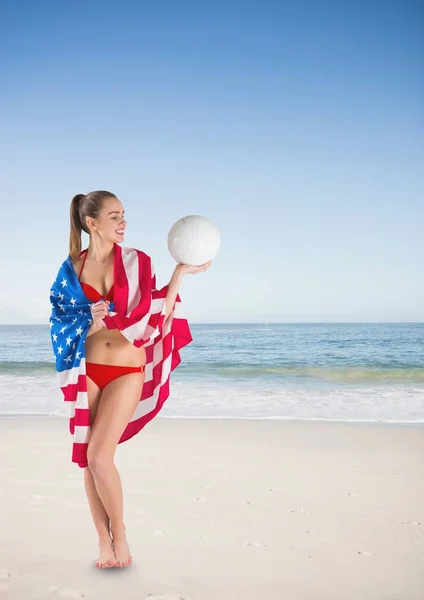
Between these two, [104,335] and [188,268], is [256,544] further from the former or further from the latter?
[188,268]

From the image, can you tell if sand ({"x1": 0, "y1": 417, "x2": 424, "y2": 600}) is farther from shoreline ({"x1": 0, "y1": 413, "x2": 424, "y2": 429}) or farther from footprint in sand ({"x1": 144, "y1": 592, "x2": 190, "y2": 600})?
shoreline ({"x1": 0, "y1": 413, "x2": 424, "y2": 429})

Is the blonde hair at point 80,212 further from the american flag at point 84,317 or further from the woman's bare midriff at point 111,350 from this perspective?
the woman's bare midriff at point 111,350

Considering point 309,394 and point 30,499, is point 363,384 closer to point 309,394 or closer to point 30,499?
point 309,394

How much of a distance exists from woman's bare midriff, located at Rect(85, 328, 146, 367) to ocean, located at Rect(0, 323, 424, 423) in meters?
5.03

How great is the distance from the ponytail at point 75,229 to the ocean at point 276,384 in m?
5.08

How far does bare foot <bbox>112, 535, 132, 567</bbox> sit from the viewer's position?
9.05 ft

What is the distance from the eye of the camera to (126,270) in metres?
2.71

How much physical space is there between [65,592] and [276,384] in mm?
9480

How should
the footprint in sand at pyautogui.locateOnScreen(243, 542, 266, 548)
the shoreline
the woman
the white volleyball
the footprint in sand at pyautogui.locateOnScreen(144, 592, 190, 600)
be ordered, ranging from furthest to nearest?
the shoreline → the footprint in sand at pyautogui.locateOnScreen(243, 542, 266, 548) → the white volleyball → the woman → the footprint in sand at pyautogui.locateOnScreen(144, 592, 190, 600)

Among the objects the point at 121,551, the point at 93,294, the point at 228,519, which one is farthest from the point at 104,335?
the point at 228,519

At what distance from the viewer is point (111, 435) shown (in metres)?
2.63

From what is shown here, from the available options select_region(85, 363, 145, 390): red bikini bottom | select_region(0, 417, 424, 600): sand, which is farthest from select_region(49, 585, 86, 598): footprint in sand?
select_region(85, 363, 145, 390): red bikini bottom

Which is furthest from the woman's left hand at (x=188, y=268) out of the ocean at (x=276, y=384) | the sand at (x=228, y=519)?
the ocean at (x=276, y=384)

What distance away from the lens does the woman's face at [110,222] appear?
106 inches
